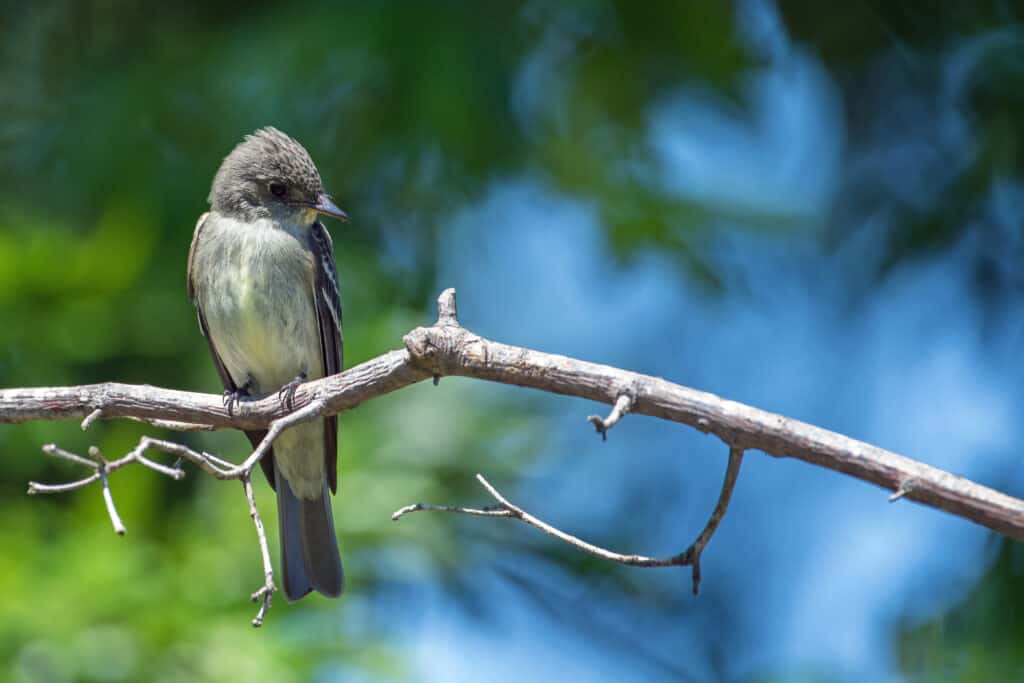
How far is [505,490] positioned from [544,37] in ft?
10.5

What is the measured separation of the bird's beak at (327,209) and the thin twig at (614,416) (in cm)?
257

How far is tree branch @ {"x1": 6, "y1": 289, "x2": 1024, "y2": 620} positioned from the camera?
3.13 metres

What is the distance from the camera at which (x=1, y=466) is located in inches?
340

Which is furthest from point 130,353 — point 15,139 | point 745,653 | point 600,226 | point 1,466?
point 745,653

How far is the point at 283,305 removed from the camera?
577 centimetres

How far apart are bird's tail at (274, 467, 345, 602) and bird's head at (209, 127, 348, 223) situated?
1.21 metres

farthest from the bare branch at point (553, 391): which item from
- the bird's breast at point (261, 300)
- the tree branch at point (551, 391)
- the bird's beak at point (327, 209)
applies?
the bird's beak at point (327, 209)

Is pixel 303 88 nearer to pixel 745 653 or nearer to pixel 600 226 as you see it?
pixel 600 226

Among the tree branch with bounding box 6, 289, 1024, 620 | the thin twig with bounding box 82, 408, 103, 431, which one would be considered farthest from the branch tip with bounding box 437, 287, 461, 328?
the thin twig with bounding box 82, 408, 103, 431

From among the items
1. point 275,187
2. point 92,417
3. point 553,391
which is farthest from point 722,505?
point 275,187

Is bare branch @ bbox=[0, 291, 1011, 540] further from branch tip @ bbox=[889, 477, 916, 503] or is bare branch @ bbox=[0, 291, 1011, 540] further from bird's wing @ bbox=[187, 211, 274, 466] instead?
bird's wing @ bbox=[187, 211, 274, 466]

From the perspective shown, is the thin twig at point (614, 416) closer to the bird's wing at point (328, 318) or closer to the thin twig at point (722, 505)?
the thin twig at point (722, 505)

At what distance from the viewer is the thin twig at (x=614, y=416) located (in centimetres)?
316

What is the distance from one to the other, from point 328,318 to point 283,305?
236 mm
